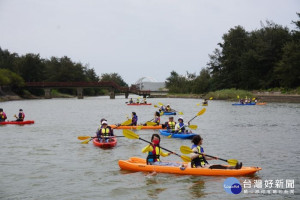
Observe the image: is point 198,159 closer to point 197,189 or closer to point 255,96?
point 197,189

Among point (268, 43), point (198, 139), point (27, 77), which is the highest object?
point (268, 43)

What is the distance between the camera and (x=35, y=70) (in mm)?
92500

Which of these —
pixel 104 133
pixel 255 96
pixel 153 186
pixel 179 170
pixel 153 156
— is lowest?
pixel 153 186

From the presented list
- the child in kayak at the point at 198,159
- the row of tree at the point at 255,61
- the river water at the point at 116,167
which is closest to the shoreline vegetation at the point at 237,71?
the row of tree at the point at 255,61

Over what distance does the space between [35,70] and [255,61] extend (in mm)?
52410

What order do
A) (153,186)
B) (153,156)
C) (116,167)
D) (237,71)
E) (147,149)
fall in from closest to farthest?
(153,186), (147,149), (153,156), (116,167), (237,71)

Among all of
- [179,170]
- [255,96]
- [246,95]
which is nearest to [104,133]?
[179,170]

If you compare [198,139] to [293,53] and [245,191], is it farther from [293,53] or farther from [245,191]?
[293,53]

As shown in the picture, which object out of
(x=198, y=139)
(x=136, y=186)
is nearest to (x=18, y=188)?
(x=136, y=186)

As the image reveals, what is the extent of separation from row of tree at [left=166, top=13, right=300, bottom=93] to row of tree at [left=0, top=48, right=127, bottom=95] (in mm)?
35027

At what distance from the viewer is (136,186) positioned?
11.5m

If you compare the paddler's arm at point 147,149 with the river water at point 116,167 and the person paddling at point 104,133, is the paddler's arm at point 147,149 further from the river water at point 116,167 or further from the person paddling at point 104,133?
the person paddling at point 104,133

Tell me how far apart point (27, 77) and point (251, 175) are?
8643 cm

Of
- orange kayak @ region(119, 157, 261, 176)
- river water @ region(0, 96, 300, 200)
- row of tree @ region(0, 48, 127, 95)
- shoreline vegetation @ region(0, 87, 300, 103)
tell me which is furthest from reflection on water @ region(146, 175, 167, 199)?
row of tree @ region(0, 48, 127, 95)
